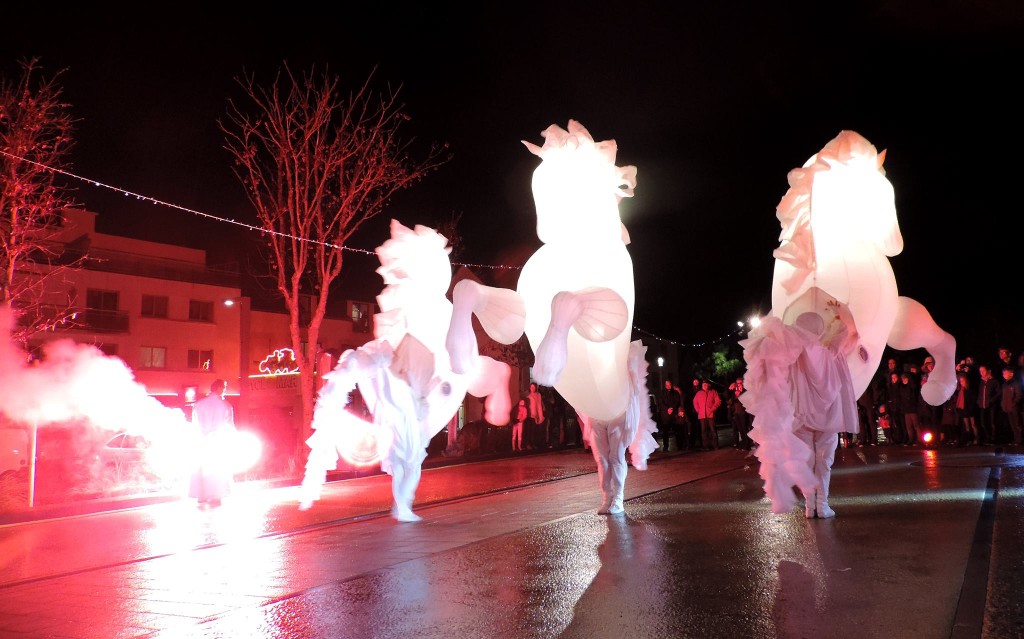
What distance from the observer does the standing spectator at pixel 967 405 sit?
18.0 metres

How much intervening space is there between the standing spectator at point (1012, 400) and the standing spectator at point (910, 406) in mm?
2292

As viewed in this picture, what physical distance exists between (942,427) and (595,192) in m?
14.8

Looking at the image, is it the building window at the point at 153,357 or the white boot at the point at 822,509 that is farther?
the building window at the point at 153,357

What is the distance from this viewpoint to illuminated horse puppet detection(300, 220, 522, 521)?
998 centimetres

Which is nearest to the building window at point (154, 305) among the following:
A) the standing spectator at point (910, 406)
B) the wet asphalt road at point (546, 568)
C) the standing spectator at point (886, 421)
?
the wet asphalt road at point (546, 568)

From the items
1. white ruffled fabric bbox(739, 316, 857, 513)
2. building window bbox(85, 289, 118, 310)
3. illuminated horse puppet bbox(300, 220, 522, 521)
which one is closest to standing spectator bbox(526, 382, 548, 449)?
illuminated horse puppet bbox(300, 220, 522, 521)

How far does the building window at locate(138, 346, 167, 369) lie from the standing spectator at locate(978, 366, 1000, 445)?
34.6 metres

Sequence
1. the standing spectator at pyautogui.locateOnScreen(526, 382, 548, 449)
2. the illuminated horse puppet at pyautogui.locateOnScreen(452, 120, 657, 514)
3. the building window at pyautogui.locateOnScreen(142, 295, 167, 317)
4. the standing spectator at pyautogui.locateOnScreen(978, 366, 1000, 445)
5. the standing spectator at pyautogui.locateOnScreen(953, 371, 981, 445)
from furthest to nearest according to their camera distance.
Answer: the building window at pyautogui.locateOnScreen(142, 295, 167, 317) → the standing spectator at pyautogui.locateOnScreen(526, 382, 548, 449) → the standing spectator at pyautogui.locateOnScreen(953, 371, 981, 445) → the standing spectator at pyautogui.locateOnScreen(978, 366, 1000, 445) → the illuminated horse puppet at pyautogui.locateOnScreen(452, 120, 657, 514)

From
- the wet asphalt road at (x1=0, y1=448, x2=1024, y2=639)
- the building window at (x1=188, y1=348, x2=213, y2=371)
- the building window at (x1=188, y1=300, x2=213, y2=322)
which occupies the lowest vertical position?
the wet asphalt road at (x1=0, y1=448, x2=1024, y2=639)

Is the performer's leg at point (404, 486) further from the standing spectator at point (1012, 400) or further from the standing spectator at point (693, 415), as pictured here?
the standing spectator at point (693, 415)

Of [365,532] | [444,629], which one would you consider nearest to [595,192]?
[365,532]

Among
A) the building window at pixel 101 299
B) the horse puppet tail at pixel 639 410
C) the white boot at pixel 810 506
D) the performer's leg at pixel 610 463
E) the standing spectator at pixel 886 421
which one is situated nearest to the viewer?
the white boot at pixel 810 506

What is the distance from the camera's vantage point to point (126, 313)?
1543 inches

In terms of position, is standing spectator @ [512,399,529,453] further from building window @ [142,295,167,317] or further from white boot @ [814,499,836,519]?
building window @ [142,295,167,317]
